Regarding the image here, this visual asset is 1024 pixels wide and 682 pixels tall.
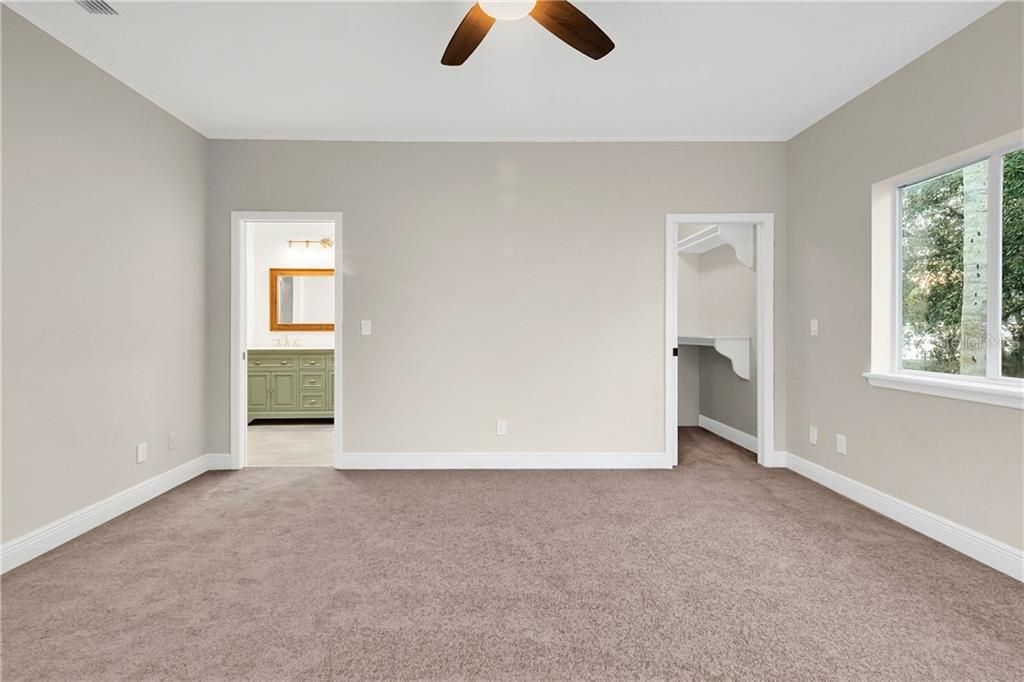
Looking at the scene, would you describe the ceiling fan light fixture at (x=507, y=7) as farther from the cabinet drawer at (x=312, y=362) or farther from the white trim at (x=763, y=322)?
the cabinet drawer at (x=312, y=362)

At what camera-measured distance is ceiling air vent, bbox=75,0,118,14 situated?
2.17 m

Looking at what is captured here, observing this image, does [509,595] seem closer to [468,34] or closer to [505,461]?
[505,461]

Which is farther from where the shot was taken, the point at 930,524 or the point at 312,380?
the point at 312,380

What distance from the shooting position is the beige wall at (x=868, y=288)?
7.22 feet

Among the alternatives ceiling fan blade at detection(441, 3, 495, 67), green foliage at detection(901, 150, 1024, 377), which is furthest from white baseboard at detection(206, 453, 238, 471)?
green foliage at detection(901, 150, 1024, 377)

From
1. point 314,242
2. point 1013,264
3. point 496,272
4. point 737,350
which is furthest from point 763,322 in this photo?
point 314,242

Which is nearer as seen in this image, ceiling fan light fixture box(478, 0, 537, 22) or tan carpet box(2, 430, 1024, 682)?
tan carpet box(2, 430, 1024, 682)

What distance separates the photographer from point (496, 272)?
381 cm

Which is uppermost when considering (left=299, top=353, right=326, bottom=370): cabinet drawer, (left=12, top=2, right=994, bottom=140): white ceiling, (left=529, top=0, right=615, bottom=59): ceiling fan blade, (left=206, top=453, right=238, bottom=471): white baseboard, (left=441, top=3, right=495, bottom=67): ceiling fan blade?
(left=12, top=2, right=994, bottom=140): white ceiling

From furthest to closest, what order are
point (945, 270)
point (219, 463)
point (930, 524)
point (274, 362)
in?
1. point (274, 362)
2. point (219, 463)
3. point (945, 270)
4. point (930, 524)

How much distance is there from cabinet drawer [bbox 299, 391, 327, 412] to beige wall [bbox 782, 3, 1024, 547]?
15.9 ft

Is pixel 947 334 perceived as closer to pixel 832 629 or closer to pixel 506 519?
pixel 832 629

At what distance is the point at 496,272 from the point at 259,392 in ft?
12.0

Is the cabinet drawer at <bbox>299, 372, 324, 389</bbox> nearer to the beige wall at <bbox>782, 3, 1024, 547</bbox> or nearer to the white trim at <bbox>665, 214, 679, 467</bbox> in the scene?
the white trim at <bbox>665, 214, 679, 467</bbox>
